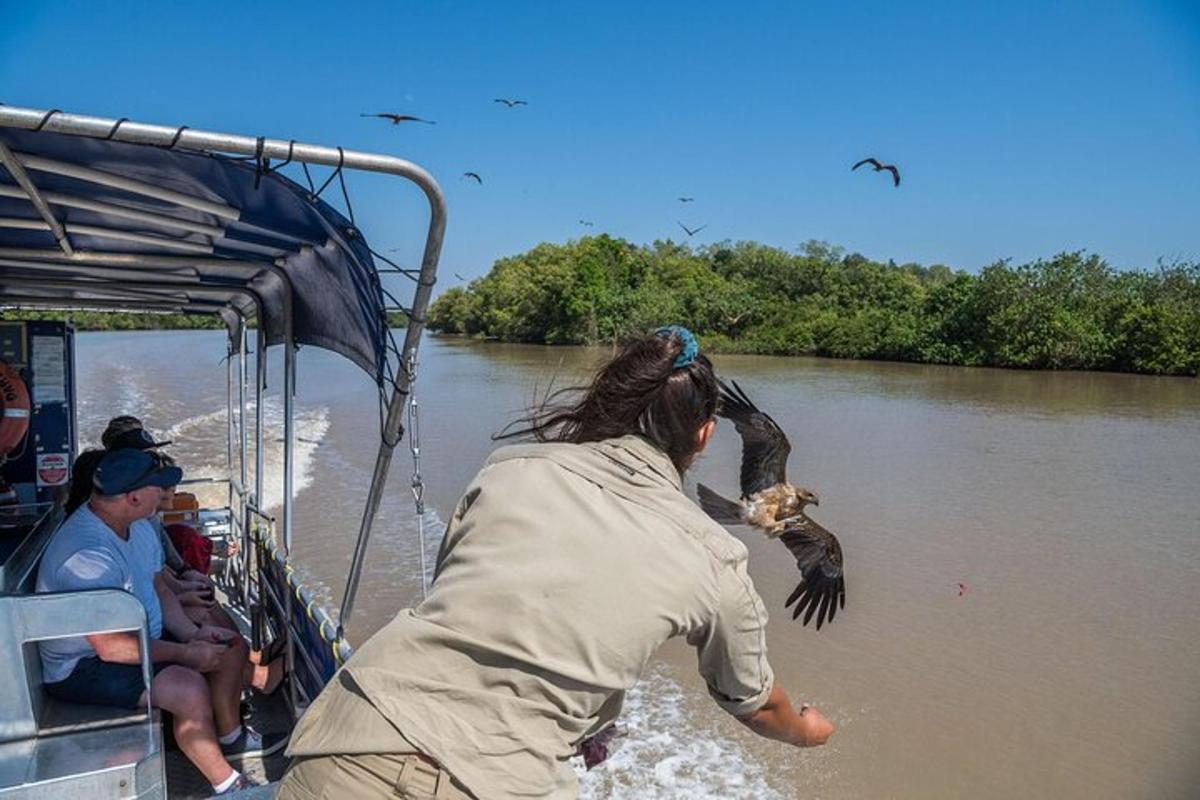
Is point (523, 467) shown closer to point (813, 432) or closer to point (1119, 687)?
point (1119, 687)

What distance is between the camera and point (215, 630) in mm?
3240

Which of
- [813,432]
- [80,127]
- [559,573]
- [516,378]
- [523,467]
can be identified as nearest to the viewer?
[559,573]

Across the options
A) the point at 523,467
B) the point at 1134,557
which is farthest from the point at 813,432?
the point at 523,467

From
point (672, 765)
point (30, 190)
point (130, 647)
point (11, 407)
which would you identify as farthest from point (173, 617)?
point (672, 765)

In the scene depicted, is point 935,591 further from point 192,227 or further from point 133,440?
point 192,227

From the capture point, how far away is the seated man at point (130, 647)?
8.30 ft

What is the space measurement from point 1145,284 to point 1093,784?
118 feet

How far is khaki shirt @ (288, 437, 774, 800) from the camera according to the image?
1168 millimetres

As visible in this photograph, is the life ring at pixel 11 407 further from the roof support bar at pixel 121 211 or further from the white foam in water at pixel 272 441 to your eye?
the white foam in water at pixel 272 441

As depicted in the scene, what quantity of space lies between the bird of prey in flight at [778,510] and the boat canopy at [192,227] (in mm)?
1544

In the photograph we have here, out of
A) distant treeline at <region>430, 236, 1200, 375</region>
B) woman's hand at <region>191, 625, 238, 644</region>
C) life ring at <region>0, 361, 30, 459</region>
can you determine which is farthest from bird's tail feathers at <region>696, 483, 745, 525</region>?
distant treeline at <region>430, 236, 1200, 375</region>

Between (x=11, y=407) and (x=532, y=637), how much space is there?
4880 mm

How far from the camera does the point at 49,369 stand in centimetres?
534

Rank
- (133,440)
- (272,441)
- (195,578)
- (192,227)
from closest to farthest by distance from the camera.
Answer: (192,227) < (195,578) < (133,440) < (272,441)
